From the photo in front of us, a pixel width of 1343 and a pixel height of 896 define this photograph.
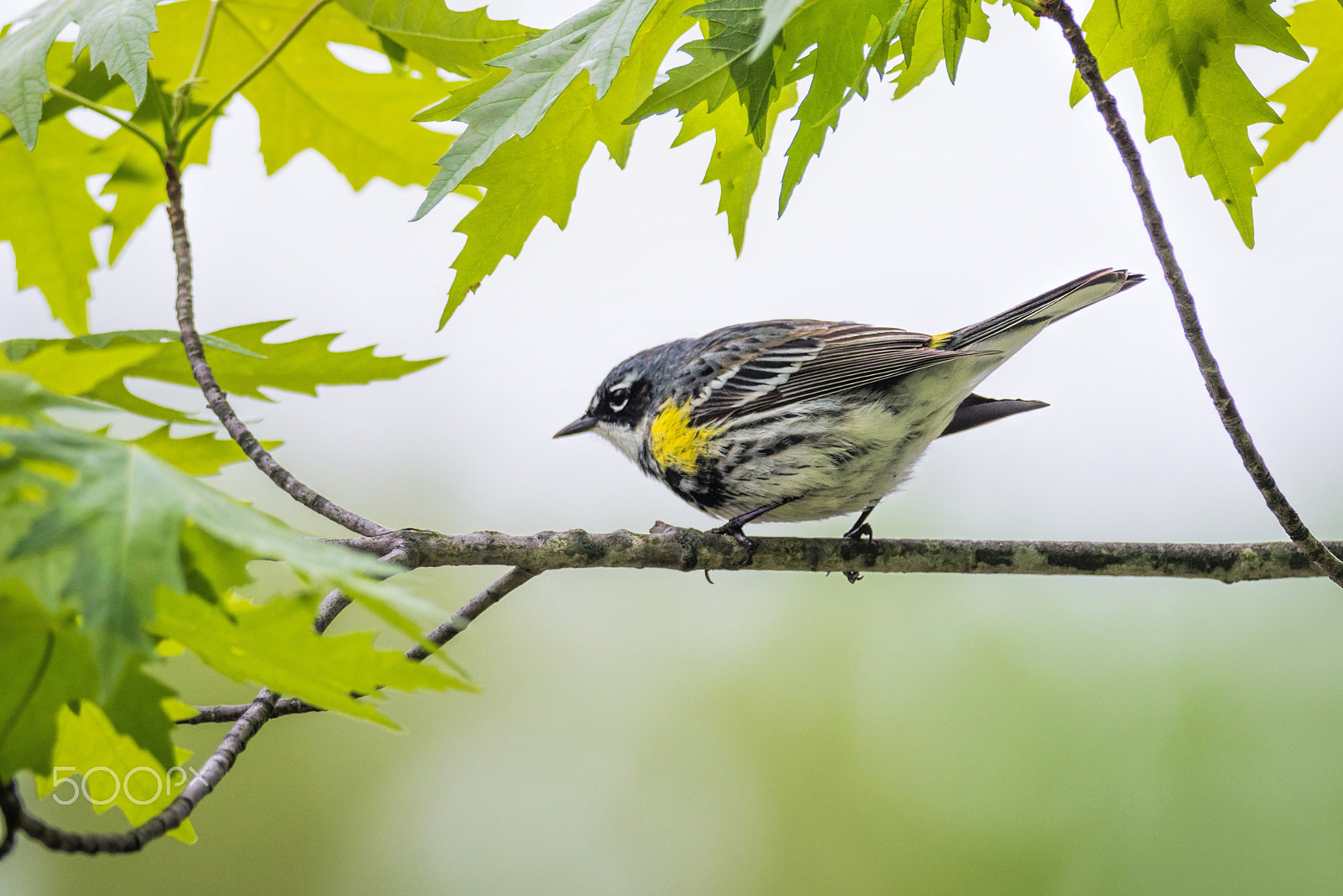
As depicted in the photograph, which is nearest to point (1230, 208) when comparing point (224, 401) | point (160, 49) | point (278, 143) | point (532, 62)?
point (532, 62)

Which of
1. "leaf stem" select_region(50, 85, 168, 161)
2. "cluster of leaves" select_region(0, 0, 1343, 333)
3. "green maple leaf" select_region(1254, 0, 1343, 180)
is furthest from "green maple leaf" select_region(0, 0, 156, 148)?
"green maple leaf" select_region(1254, 0, 1343, 180)

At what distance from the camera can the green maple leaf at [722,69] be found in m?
1.33

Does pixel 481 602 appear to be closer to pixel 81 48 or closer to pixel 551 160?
pixel 551 160

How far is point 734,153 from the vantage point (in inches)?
76.7

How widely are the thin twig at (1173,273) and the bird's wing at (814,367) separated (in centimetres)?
82

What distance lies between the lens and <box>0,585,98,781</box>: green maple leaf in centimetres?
103

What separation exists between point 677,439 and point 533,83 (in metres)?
1.54

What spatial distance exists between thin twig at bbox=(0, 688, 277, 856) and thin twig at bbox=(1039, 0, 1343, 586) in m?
1.51

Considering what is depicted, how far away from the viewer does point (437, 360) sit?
1738mm

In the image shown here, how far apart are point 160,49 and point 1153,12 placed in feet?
6.47

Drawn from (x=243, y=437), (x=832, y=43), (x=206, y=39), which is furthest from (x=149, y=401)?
(x=832, y=43)

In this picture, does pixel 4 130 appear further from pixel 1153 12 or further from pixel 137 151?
pixel 1153 12
